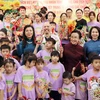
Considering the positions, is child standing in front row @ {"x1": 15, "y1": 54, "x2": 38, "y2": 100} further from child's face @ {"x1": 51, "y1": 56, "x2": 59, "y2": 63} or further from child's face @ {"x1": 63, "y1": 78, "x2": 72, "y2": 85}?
child's face @ {"x1": 63, "y1": 78, "x2": 72, "y2": 85}

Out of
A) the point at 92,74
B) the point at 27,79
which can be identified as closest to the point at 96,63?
the point at 92,74

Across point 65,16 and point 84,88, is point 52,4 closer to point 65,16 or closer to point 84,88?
point 65,16

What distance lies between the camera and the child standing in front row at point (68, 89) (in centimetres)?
374

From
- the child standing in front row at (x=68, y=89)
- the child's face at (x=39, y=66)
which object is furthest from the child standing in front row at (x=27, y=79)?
the child standing in front row at (x=68, y=89)

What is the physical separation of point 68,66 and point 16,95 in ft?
2.85

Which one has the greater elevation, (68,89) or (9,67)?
(9,67)

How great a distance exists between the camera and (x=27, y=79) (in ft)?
11.7

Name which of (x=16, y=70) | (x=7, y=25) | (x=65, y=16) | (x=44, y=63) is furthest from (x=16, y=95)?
(x=65, y=16)

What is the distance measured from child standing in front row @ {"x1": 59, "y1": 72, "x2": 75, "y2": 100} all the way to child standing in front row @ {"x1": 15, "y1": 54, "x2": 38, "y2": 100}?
45 cm

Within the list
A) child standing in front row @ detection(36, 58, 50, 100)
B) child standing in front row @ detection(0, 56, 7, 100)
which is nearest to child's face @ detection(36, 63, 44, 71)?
child standing in front row @ detection(36, 58, 50, 100)

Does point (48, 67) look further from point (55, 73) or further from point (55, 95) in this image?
point (55, 95)

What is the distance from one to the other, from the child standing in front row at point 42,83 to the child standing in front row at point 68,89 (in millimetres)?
225

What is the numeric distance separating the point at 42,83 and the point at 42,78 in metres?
0.08

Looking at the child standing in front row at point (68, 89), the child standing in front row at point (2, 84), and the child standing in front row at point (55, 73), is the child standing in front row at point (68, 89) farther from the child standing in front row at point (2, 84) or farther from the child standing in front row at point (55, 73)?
the child standing in front row at point (2, 84)
